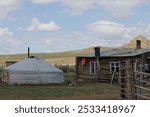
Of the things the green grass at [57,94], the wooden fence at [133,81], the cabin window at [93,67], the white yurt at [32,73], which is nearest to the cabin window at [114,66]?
the cabin window at [93,67]

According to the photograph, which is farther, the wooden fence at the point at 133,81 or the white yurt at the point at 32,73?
the white yurt at the point at 32,73

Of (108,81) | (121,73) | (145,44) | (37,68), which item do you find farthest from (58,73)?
(145,44)

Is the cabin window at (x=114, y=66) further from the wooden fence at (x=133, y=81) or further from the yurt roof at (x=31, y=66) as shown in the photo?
the wooden fence at (x=133, y=81)

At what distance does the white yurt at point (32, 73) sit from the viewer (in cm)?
2933

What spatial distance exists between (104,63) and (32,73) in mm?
7224

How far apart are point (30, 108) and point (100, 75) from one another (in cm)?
2546

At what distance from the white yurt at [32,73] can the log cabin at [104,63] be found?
4712 mm

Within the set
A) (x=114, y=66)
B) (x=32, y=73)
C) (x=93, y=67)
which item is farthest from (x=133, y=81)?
(x=93, y=67)

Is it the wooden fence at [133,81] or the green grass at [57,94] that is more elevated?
the wooden fence at [133,81]

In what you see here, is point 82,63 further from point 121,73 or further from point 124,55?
point 121,73

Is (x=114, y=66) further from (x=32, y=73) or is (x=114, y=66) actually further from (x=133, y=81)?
(x=133, y=81)

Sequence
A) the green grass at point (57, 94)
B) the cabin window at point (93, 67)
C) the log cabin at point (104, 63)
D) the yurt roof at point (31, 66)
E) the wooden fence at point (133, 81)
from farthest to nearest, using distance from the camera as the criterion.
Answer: the cabin window at point (93, 67) → the log cabin at point (104, 63) → the yurt roof at point (31, 66) → the green grass at point (57, 94) → the wooden fence at point (133, 81)

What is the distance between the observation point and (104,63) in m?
34.4

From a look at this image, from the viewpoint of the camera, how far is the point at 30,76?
2942 centimetres
